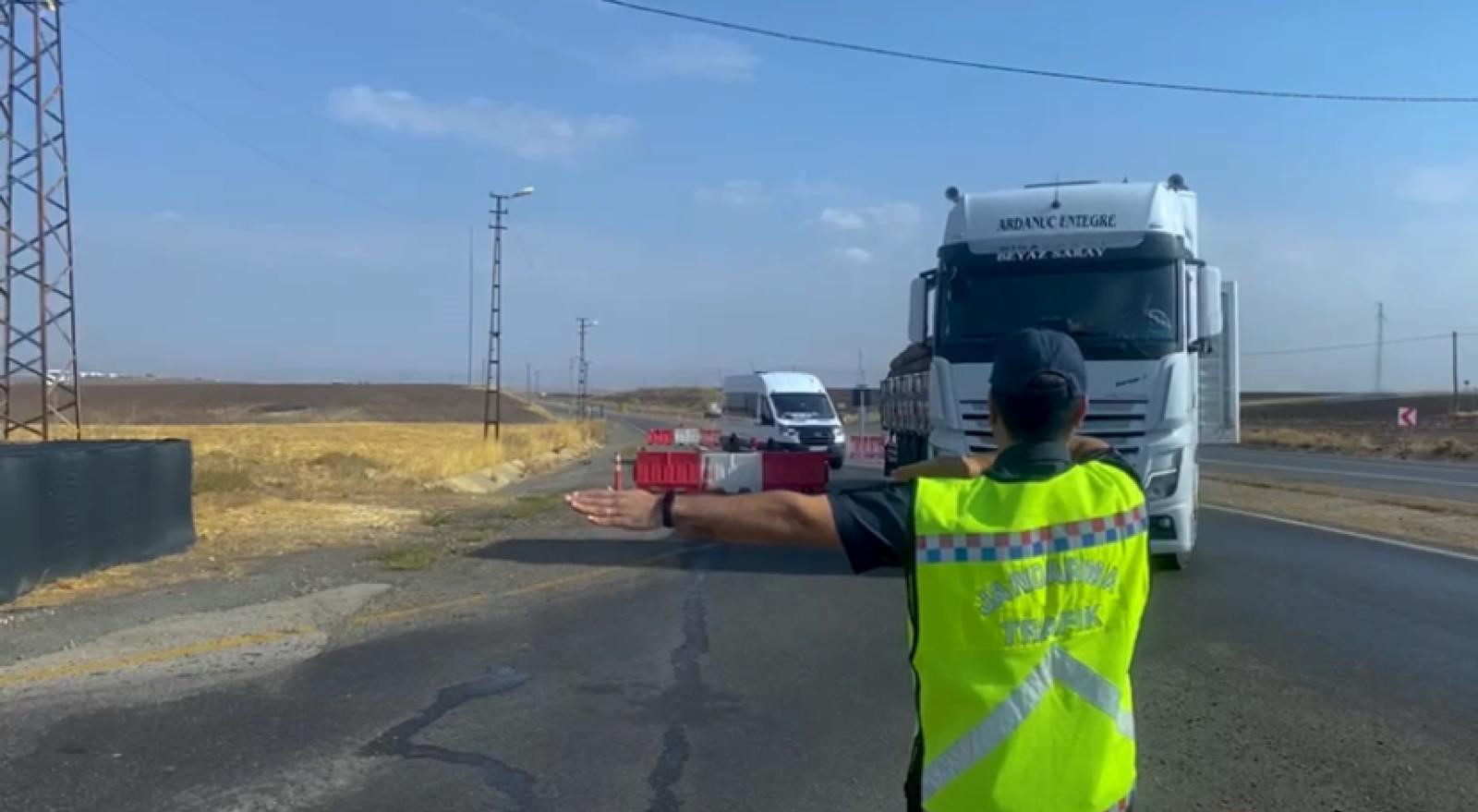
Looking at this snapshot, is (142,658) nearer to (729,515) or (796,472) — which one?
(729,515)

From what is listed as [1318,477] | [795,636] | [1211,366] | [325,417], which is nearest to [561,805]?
[795,636]

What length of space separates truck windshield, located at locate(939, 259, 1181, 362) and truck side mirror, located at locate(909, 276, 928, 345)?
0.29 m

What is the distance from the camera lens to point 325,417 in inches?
3875

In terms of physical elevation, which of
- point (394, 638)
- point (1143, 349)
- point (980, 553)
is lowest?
point (394, 638)

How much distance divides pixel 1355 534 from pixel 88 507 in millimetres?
15441

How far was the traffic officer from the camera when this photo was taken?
8.67 feet

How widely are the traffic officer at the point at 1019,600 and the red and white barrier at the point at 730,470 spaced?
1496 centimetres

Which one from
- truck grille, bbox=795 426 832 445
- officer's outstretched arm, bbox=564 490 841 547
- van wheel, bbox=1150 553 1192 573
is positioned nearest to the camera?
officer's outstretched arm, bbox=564 490 841 547

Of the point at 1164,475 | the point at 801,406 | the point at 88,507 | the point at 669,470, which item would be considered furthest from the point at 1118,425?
the point at 801,406

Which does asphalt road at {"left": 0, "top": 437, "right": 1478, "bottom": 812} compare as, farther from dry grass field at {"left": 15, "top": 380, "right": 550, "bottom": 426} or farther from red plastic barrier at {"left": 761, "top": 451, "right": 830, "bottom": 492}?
dry grass field at {"left": 15, "top": 380, "right": 550, "bottom": 426}

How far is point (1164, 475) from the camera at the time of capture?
481 inches

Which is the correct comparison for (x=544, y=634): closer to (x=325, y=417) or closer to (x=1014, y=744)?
(x=1014, y=744)

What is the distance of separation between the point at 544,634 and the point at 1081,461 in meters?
7.99

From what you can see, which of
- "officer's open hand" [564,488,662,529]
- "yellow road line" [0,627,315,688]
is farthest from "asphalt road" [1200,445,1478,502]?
"officer's open hand" [564,488,662,529]
